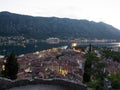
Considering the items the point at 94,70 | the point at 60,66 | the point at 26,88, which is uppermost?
the point at 26,88

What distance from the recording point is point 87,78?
3306cm

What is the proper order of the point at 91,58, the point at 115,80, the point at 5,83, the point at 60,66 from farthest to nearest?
the point at 60,66 < the point at 91,58 < the point at 115,80 < the point at 5,83

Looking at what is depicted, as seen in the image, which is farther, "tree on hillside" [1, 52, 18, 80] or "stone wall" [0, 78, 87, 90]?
"tree on hillside" [1, 52, 18, 80]

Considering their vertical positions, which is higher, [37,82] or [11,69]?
[37,82]

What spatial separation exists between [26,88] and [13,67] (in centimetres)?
2557

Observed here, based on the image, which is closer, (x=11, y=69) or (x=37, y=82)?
(x=37, y=82)

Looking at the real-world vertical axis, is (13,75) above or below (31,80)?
below

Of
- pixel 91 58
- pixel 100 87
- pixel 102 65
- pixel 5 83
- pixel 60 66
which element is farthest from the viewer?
pixel 60 66

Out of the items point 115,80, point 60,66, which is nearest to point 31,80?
point 115,80

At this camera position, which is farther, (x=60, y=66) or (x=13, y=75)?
(x=60, y=66)

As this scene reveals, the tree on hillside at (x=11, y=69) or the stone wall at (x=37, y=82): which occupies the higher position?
the stone wall at (x=37, y=82)

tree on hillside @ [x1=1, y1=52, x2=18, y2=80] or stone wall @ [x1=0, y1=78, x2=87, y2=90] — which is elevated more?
stone wall @ [x1=0, y1=78, x2=87, y2=90]

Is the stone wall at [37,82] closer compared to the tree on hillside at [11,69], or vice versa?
the stone wall at [37,82]

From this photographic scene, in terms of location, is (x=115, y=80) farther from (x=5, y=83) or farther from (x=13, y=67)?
(x=13, y=67)
